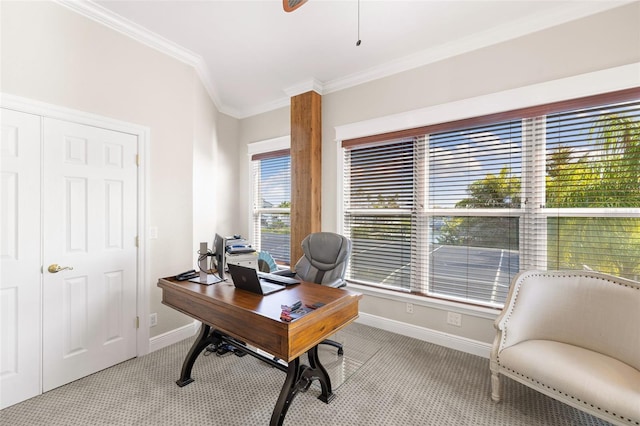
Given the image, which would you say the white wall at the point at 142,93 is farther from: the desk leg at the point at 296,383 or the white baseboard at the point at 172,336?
the desk leg at the point at 296,383

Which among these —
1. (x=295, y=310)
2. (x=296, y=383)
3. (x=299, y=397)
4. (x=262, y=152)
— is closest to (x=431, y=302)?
(x=299, y=397)

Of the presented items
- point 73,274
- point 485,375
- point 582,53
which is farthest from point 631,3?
point 73,274

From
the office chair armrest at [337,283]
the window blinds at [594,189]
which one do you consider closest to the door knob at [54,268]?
the office chair armrest at [337,283]

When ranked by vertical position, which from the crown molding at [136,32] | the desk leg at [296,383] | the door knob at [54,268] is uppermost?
the crown molding at [136,32]

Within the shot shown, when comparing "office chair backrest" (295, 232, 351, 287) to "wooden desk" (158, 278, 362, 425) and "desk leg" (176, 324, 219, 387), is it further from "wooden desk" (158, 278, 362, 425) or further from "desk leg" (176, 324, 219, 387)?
"desk leg" (176, 324, 219, 387)

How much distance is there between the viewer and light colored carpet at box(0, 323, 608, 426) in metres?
1.78

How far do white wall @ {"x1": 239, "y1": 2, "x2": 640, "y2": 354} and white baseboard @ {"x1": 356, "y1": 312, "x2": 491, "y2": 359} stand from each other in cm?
1

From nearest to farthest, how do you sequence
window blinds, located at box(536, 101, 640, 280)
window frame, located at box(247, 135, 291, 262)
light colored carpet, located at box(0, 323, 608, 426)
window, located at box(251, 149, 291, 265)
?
light colored carpet, located at box(0, 323, 608, 426), window blinds, located at box(536, 101, 640, 280), window frame, located at box(247, 135, 291, 262), window, located at box(251, 149, 291, 265)

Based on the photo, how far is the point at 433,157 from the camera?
2.85 m

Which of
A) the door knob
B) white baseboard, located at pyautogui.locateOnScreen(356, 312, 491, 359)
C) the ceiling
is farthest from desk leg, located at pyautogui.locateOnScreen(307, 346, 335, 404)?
the ceiling

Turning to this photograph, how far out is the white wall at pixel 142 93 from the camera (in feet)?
6.33

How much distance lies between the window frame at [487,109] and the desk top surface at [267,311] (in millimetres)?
1454

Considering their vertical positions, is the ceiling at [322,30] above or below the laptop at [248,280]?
above

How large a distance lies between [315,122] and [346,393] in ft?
9.15
